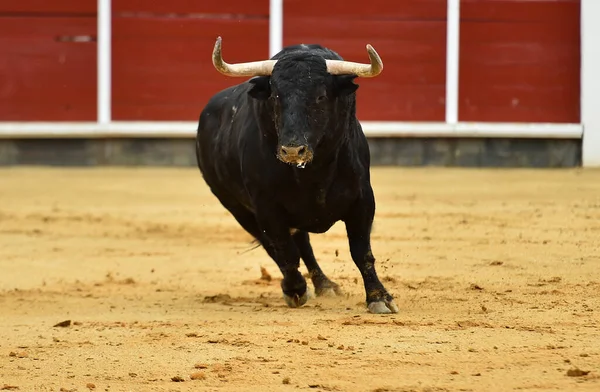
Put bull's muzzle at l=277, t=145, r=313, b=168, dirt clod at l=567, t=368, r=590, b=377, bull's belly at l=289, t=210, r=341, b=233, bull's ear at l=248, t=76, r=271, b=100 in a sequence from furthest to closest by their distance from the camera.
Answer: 1. bull's belly at l=289, t=210, r=341, b=233
2. bull's ear at l=248, t=76, r=271, b=100
3. bull's muzzle at l=277, t=145, r=313, b=168
4. dirt clod at l=567, t=368, r=590, b=377

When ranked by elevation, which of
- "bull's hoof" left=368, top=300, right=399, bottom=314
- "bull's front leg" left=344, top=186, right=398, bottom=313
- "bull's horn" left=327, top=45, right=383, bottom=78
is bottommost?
"bull's hoof" left=368, top=300, right=399, bottom=314

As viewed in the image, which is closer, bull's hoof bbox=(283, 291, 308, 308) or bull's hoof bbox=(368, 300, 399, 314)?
bull's hoof bbox=(368, 300, 399, 314)

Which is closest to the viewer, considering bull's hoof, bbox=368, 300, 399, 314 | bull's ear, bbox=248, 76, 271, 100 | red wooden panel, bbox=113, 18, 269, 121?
bull's hoof, bbox=368, 300, 399, 314

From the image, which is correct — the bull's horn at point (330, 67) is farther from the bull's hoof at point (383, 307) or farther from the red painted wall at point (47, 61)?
the red painted wall at point (47, 61)

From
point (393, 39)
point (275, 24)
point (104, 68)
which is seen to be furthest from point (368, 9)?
point (104, 68)

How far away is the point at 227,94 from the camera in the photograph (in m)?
6.53

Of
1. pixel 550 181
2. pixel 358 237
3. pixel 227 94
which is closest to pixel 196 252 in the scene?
pixel 227 94

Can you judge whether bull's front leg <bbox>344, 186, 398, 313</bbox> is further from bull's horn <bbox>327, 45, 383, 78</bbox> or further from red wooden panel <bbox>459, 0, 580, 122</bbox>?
red wooden panel <bbox>459, 0, 580, 122</bbox>

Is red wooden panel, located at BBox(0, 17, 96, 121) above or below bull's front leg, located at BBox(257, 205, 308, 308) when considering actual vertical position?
above

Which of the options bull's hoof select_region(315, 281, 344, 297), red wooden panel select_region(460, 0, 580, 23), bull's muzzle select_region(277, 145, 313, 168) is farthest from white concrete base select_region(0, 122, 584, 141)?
bull's muzzle select_region(277, 145, 313, 168)

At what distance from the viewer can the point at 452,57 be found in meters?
12.3

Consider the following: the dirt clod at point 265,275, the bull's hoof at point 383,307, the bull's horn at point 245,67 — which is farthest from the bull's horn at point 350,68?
the dirt clod at point 265,275

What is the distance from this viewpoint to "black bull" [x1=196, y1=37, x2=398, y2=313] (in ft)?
16.8

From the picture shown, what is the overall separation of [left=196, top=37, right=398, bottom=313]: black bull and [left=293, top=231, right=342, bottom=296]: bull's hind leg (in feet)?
1.21
